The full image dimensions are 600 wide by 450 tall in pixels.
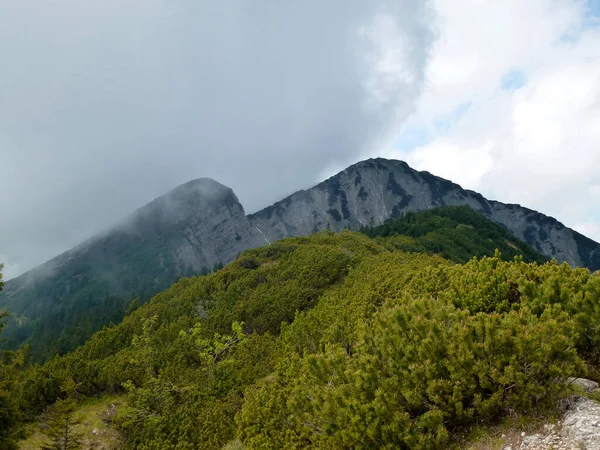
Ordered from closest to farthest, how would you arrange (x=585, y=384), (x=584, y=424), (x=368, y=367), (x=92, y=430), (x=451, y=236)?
1. (x=584, y=424)
2. (x=585, y=384)
3. (x=368, y=367)
4. (x=92, y=430)
5. (x=451, y=236)

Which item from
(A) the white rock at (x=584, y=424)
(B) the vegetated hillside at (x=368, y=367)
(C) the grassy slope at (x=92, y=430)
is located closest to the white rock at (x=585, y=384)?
(B) the vegetated hillside at (x=368, y=367)

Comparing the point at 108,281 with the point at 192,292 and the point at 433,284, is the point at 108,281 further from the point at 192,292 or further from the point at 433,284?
the point at 433,284

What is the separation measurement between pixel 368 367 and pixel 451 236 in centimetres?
10412

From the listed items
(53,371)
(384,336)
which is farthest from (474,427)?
(53,371)

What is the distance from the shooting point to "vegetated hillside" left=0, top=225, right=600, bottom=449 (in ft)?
Answer: 24.3

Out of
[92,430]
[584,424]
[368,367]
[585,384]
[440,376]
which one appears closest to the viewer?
[584,424]

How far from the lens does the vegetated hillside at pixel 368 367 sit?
741cm

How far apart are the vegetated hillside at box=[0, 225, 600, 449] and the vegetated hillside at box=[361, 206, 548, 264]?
186ft

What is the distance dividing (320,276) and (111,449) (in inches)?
Answer: 922

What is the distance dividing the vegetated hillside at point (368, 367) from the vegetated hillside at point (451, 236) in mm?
56798

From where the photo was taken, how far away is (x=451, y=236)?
105 m

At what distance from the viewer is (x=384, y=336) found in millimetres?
9305

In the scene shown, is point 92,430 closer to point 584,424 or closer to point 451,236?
point 584,424

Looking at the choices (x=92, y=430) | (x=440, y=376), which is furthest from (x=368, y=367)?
(x=92, y=430)
